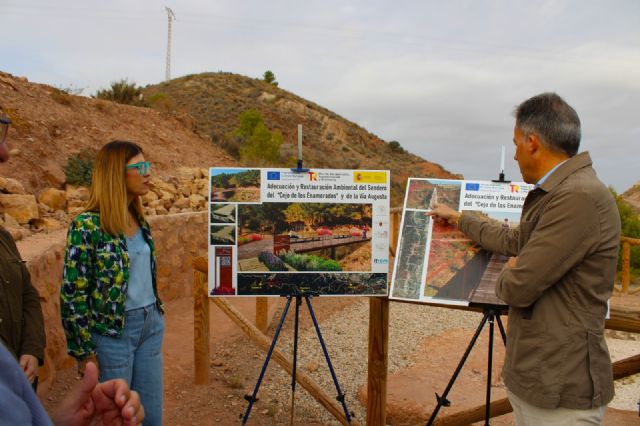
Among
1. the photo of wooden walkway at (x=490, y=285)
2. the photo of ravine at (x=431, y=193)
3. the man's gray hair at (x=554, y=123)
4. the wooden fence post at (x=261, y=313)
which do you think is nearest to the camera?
the man's gray hair at (x=554, y=123)

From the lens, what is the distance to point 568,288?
1.93 m

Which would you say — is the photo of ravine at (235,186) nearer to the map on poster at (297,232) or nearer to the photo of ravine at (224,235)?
the map on poster at (297,232)

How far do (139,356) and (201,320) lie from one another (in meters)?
1.98

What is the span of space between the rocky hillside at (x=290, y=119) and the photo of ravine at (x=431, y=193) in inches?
975

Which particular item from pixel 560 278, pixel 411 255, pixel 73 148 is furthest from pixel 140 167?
pixel 73 148

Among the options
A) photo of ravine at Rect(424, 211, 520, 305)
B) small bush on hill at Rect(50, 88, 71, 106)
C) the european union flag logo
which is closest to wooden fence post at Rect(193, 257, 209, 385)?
photo of ravine at Rect(424, 211, 520, 305)

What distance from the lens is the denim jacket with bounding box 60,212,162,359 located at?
2.56 metres

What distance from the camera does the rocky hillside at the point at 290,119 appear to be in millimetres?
32188

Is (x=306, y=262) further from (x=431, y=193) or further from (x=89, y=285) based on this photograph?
(x=89, y=285)

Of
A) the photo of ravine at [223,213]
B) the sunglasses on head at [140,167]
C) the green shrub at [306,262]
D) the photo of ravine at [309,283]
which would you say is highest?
the sunglasses on head at [140,167]

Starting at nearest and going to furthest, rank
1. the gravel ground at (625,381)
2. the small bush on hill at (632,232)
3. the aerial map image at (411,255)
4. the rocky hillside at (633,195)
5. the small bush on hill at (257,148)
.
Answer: the aerial map image at (411,255)
the gravel ground at (625,381)
the small bush on hill at (632,232)
the small bush on hill at (257,148)
the rocky hillside at (633,195)

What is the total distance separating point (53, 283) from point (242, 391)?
208 centimetres

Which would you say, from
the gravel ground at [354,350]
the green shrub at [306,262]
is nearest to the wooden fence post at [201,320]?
the gravel ground at [354,350]

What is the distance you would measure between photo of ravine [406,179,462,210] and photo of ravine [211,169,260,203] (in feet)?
3.16
